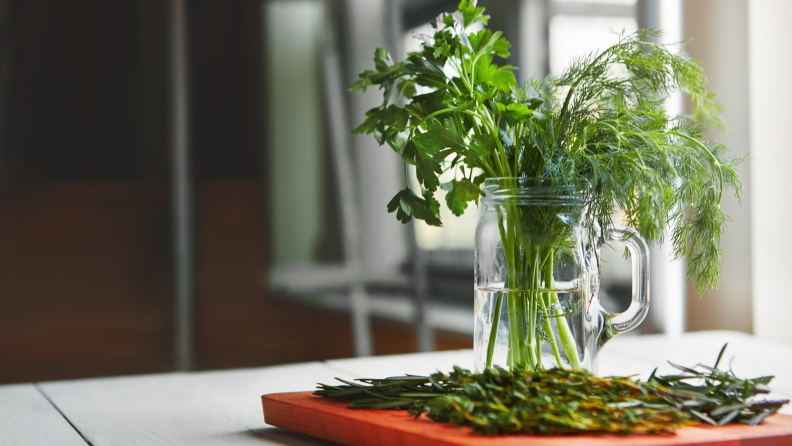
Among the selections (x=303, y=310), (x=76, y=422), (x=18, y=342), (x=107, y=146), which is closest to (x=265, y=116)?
(x=107, y=146)

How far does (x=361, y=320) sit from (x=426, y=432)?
1360 millimetres

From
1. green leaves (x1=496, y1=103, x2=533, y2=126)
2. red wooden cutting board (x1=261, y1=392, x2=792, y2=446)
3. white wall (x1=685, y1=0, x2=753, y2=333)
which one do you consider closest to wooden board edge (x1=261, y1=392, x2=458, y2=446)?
red wooden cutting board (x1=261, y1=392, x2=792, y2=446)

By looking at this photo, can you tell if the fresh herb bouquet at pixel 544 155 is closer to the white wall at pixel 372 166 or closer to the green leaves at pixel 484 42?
the green leaves at pixel 484 42

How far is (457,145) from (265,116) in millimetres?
1280

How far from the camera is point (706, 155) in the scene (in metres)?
0.57

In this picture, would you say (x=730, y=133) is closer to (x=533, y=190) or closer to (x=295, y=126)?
(x=295, y=126)

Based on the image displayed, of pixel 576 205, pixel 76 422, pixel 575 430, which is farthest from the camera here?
pixel 76 422

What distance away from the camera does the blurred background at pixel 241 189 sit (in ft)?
5.49

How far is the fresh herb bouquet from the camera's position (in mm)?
542

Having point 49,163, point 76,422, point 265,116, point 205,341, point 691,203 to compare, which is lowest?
point 205,341

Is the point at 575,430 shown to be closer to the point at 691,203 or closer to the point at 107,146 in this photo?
the point at 691,203

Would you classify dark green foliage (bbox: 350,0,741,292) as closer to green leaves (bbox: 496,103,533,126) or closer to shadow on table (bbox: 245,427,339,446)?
green leaves (bbox: 496,103,533,126)

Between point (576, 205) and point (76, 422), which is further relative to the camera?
point (76, 422)

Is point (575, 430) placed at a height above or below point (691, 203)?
below
